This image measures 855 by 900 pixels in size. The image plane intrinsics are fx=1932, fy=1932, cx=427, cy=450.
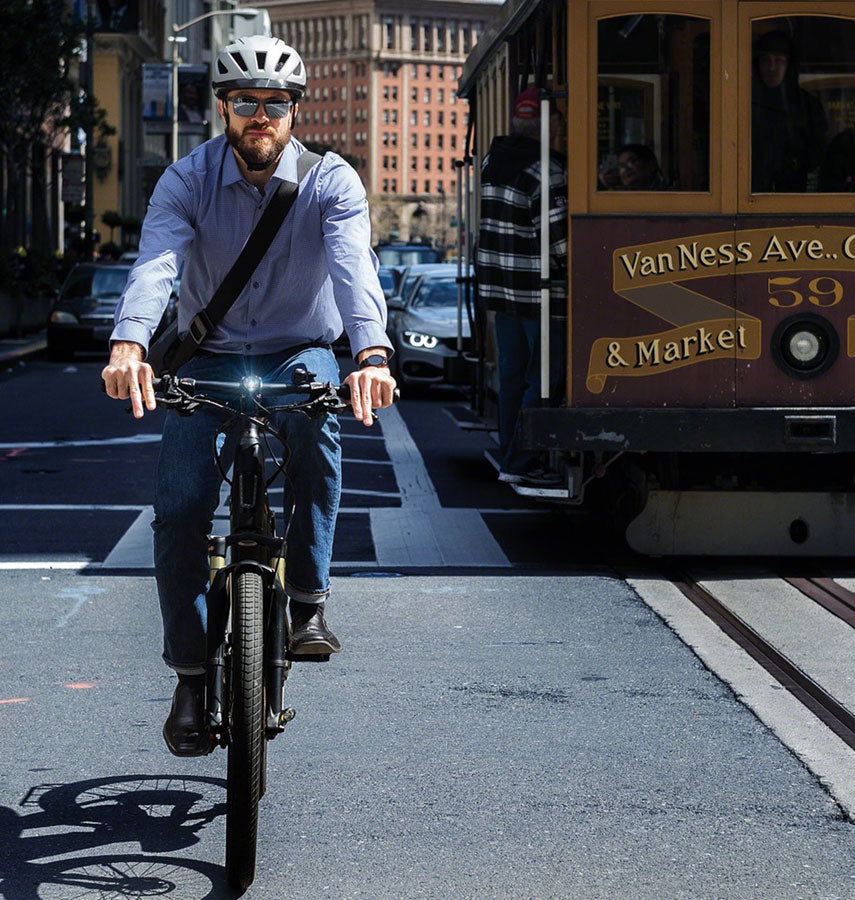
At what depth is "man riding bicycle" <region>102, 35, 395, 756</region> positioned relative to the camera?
4785mm

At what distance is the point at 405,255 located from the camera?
5097cm

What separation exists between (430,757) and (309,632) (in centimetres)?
69

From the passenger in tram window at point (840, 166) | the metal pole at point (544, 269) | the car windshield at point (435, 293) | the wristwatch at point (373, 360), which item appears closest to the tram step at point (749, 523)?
the metal pole at point (544, 269)

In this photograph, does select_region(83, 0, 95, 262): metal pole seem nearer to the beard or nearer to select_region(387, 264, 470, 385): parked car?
select_region(387, 264, 470, 385): parked car

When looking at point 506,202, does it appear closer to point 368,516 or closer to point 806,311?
point 806,311

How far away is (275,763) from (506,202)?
4.73 meters

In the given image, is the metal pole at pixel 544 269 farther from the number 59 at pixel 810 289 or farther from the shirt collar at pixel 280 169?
the shirt collar at pixel 280 169

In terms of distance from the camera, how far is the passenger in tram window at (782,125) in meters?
8.93

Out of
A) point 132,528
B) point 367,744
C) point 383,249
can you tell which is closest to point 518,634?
point 367,744

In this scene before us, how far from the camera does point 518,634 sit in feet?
25.1

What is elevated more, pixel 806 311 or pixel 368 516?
pixel 806 311

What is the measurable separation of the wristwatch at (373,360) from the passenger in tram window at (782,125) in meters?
4.75

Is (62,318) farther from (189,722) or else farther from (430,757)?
(189,722)

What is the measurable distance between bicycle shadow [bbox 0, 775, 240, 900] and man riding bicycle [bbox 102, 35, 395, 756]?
25 cm
